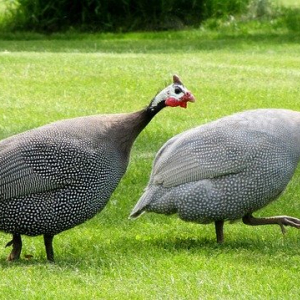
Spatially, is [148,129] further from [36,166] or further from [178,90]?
[36,166]

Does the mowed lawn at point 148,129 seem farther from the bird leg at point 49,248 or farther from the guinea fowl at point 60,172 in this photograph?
the guinea fowl at point 60,172

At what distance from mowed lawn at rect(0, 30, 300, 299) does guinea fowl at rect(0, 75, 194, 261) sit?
0.82 feet

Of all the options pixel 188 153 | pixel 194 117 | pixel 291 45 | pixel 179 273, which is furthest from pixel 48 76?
pixel 179 273

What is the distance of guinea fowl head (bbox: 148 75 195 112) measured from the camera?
5.98m

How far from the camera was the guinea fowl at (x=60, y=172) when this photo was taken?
18.7ft

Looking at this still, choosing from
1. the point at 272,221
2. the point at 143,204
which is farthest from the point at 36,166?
the point at 272,221

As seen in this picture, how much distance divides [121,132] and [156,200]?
1.79ft

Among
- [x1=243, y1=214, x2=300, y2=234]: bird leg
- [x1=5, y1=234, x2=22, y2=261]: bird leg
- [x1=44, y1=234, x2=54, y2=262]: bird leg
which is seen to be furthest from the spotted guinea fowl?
[x1=5, y1=234, x2=22, y2=261]: bird leg

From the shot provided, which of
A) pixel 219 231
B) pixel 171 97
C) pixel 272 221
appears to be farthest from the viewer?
pixel 272 221

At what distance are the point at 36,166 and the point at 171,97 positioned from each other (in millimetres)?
911

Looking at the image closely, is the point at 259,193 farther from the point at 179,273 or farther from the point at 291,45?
the point at 291,45

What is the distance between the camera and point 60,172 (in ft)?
18.8

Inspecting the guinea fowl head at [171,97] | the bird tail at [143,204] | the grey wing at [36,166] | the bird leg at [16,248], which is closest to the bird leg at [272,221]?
the bird tail at [143,204]

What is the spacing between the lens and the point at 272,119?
623 cm
